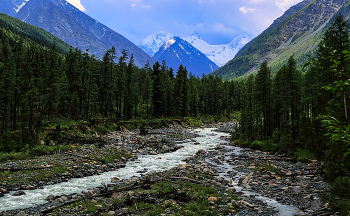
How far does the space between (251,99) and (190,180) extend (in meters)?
28.9

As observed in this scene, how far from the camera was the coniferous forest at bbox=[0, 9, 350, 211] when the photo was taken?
13547 mm

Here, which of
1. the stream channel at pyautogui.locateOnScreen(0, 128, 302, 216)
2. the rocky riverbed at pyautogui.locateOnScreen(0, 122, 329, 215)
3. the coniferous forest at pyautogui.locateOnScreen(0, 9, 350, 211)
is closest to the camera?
the rocky riverbed at pyautogui.locateOnScreen(0, 122, 329, 215)

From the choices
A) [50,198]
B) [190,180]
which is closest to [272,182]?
[190,180]

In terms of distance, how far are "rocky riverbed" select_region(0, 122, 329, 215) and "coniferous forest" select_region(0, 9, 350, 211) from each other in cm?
227

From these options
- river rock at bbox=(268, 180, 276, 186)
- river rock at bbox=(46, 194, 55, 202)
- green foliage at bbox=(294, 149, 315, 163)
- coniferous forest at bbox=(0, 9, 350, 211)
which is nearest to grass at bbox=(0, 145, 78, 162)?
coniferous forest at bbox=(0, 9, 350, 211)

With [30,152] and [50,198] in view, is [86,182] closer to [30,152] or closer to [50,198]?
[50,198]

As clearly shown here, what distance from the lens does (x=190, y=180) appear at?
15.3m

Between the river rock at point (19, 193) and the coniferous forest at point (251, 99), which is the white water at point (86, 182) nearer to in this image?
the river rock at point (19, 193)

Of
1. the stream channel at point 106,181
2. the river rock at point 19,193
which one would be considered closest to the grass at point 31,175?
the stream channel at point 106,181

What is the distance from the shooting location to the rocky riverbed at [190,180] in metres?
10.7

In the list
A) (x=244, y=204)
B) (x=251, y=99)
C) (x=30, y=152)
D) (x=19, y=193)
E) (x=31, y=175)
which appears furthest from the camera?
(x=251, y=99)

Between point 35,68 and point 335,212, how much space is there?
58877 millimetres

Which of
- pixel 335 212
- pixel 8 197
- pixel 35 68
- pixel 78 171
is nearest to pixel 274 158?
pixel 335 212

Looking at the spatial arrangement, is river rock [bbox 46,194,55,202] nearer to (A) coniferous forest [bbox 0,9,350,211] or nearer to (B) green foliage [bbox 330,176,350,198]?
(A) coniferous forest [bbox 0,9,350,211]
